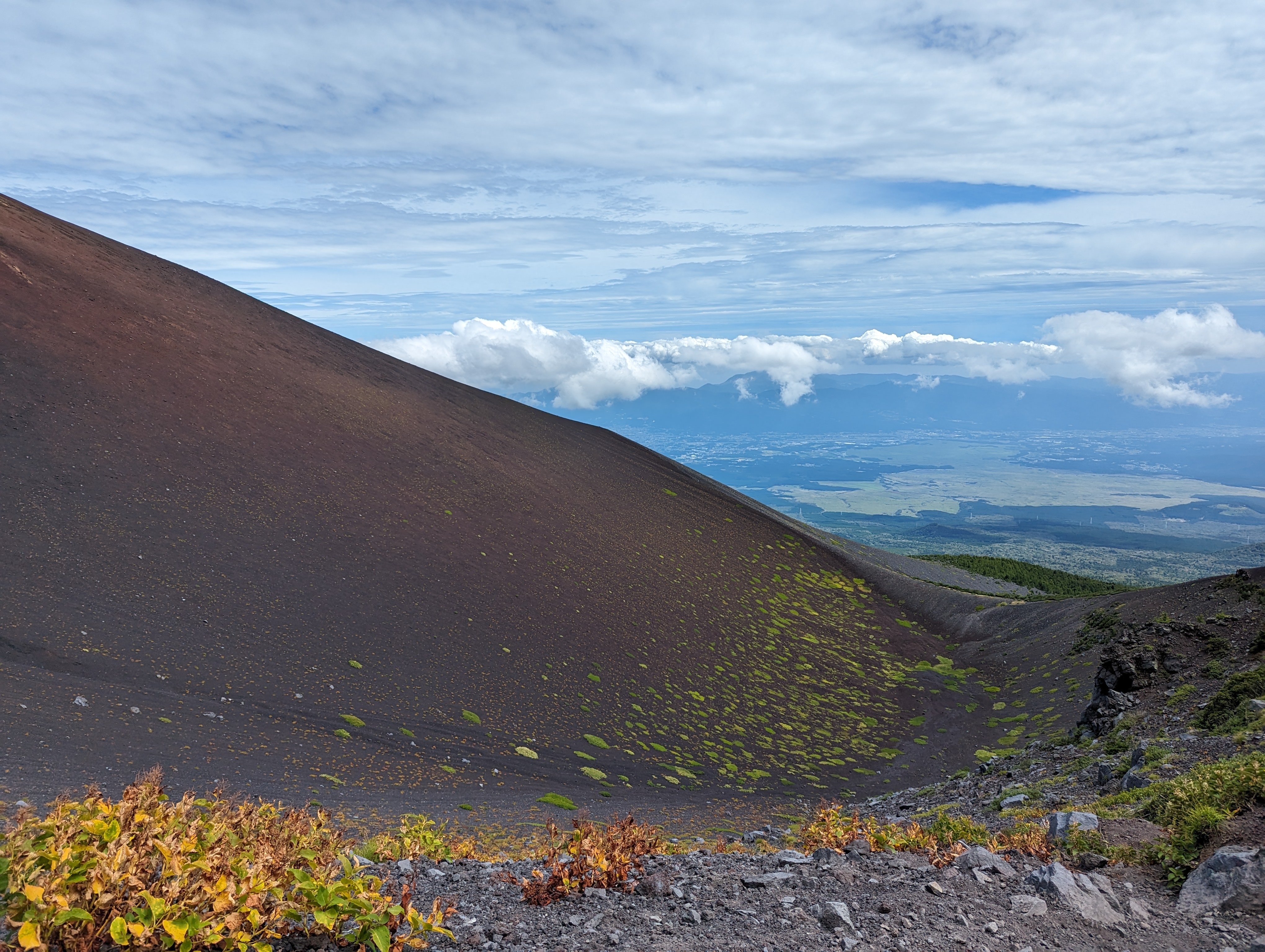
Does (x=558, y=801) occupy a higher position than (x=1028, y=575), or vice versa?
(x=1028, y=575)

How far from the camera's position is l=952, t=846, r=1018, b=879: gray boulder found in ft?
20.9

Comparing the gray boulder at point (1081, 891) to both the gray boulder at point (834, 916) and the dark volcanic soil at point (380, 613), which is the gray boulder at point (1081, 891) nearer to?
the gray boulder at point (834, 916)

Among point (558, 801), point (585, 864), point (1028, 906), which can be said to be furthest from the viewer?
point (558, 801)

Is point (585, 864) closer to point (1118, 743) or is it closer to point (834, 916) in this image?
point (834, 916)

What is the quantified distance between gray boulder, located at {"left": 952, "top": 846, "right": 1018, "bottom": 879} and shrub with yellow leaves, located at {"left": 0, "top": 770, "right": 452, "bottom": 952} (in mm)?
4732

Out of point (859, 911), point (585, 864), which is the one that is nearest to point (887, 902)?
point (859, 911)

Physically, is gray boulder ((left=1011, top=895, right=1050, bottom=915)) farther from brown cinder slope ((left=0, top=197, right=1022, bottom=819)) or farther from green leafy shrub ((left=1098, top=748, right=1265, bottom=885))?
brown cinder slope ((left=0, top=197, right=1022, bottom=819))

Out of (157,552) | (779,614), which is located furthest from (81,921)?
(779,614)

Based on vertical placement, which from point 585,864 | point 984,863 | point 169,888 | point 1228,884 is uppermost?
point 1228,884

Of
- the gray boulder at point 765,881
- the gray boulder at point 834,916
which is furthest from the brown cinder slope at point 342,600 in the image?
the gray boulder at point 834,916

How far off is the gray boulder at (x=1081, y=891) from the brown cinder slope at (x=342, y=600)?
11.5 metres

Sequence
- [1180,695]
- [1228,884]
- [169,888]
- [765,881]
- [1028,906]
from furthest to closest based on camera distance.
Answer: [1180,695], [765,881], [1028,906], [1228,884], [169,888]

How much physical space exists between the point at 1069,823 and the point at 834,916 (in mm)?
3480

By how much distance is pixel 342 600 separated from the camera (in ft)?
74.5
